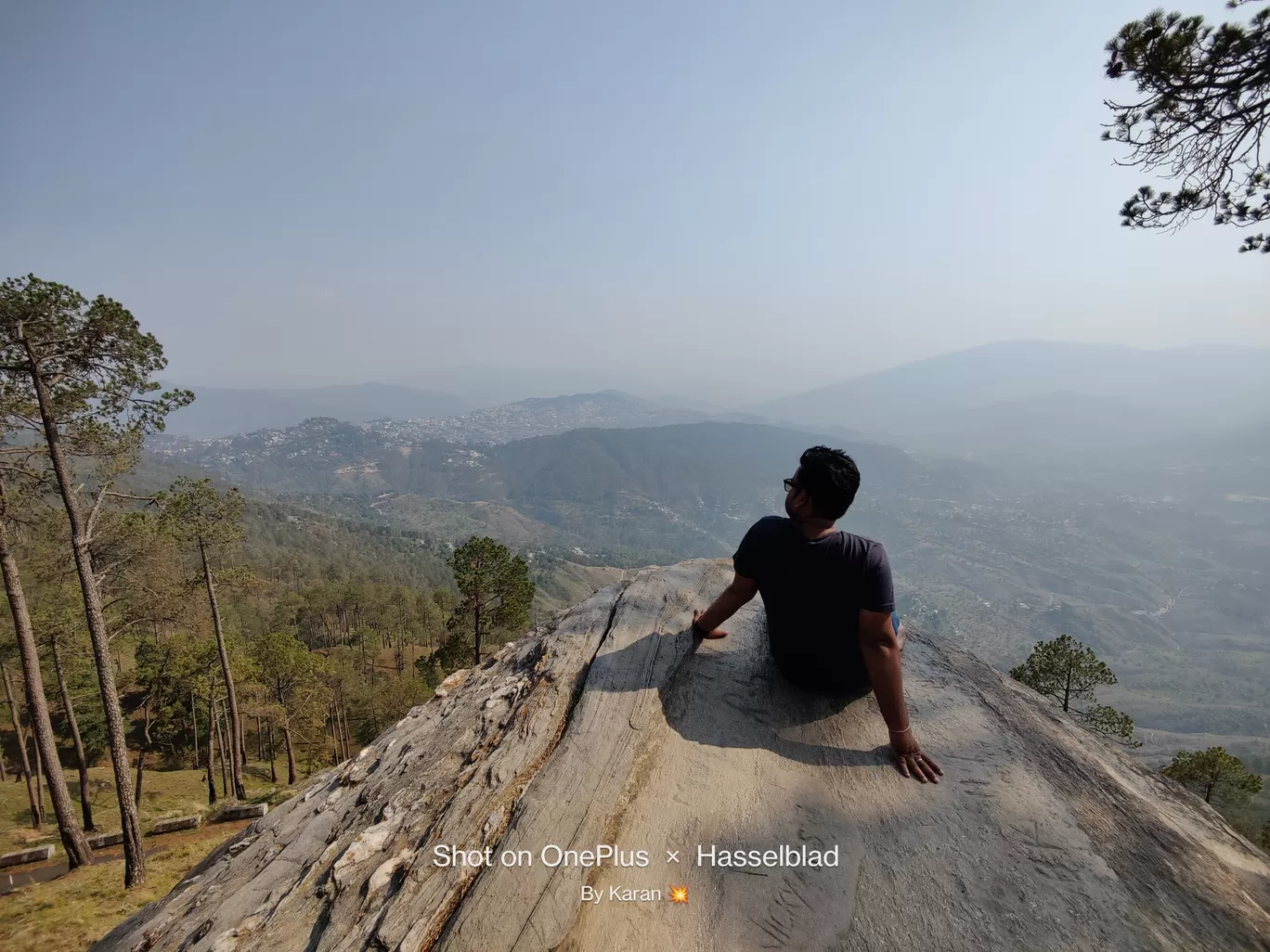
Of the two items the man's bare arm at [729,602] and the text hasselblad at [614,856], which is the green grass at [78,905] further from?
the man's bare arm at [729,602]

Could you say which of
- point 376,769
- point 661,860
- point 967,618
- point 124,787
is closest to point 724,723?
point 661,860

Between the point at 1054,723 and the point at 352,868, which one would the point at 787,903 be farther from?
the point at 1054,723

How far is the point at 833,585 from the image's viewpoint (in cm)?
423

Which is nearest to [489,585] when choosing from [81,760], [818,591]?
[81,760]

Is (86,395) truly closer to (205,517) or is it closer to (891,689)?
(205,517)

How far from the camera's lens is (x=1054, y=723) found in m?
5.65

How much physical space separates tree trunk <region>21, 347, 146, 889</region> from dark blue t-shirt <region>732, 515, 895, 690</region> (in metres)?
12.9

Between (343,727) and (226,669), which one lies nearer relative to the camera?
(226,669)

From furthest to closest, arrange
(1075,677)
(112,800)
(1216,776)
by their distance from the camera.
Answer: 1. (112,800)
2. (1216,776)
3. (1075,677)

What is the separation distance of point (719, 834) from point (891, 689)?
178 cm

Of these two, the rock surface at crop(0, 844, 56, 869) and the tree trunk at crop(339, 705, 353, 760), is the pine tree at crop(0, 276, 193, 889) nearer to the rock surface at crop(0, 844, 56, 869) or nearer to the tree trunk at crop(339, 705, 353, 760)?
the rock surface at crop(0, 844, 56, 869)

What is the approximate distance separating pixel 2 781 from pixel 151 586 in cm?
3066

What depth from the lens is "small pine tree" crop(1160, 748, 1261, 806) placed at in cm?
2139

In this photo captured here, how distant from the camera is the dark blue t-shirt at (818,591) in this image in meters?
4.18
